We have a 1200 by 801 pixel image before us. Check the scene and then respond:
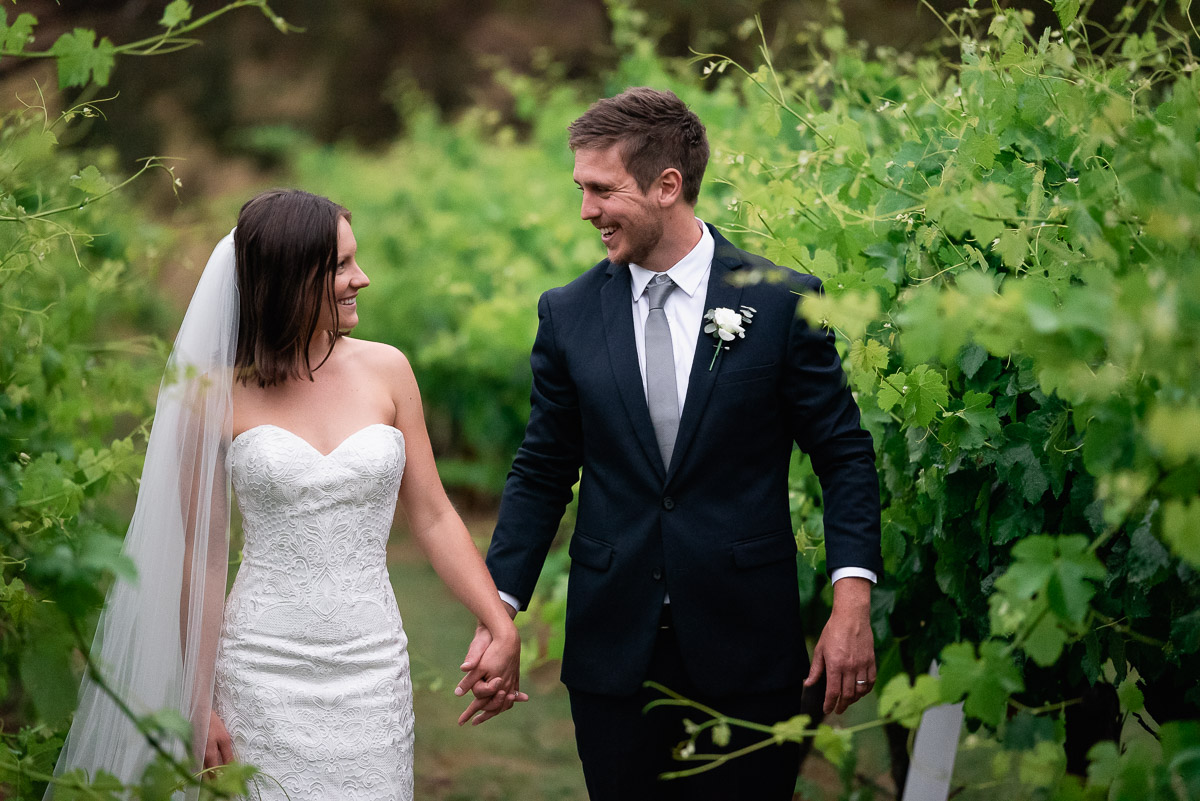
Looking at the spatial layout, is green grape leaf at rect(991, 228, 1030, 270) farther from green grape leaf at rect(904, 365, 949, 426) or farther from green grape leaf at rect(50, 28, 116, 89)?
green grape leaf at rect(50, 28, 116, 89)

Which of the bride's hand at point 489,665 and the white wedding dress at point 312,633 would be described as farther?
the bride's hand at point 489,665

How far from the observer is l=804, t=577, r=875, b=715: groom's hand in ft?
9.08

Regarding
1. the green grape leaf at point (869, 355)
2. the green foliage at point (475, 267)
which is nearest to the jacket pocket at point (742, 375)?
the green grape leaf at point (869, 355)

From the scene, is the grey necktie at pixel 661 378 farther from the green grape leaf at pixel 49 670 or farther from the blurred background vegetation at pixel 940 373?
the green grape leaf at pixel 49 670

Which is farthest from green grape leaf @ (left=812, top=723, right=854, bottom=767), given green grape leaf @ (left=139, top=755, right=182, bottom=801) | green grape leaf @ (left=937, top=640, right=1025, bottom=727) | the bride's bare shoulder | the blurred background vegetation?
the bride's bare shoulder

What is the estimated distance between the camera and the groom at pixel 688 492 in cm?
283

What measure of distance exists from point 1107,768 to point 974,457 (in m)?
1.16

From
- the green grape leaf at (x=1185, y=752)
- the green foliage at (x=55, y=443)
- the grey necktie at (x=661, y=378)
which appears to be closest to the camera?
the green grape leaf at (x=1185, y=752)

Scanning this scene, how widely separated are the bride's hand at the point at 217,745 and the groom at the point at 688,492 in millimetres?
821

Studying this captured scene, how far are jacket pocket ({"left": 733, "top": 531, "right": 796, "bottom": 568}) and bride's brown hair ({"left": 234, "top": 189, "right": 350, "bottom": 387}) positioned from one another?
3.77 feet

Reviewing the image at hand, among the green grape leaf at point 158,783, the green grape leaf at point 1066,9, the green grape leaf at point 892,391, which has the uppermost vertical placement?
the green grape leaf at point 1066,9

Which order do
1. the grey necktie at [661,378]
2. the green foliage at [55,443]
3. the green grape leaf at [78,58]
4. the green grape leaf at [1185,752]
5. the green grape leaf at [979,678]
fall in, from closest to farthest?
the green grape leaf at [1185,752] → the green grape leaf at [979,678] → the green foliage at [55,443] → the green grape leaf at [78,58] → the grey necktie at [661,378]

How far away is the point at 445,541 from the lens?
3.07 m

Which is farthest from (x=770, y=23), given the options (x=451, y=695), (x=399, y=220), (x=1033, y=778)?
(x=1033, y=778)
